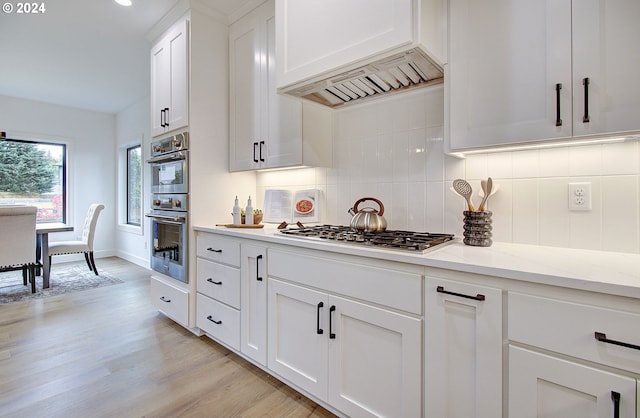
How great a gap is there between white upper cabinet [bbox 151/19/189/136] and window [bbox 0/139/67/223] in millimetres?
3784

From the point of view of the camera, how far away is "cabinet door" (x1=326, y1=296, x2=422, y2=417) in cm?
117

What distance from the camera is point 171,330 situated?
8.21ft

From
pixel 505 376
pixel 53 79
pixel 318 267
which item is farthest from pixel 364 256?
pixel 53 79

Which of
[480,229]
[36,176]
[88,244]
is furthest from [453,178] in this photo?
[36,176]

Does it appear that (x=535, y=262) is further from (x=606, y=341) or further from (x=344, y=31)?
(x=344, y=31)

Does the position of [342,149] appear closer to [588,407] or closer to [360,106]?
[360,106]

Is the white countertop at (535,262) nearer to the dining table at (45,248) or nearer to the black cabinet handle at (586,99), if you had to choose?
the black cabinet handle at (586,99)

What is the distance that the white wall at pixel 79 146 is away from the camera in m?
4.76

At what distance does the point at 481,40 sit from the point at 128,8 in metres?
2.70

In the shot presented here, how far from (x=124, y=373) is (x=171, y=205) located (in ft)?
3.92

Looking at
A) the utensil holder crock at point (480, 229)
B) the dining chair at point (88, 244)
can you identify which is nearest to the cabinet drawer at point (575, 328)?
the utensil holder crock at point (480, 229)

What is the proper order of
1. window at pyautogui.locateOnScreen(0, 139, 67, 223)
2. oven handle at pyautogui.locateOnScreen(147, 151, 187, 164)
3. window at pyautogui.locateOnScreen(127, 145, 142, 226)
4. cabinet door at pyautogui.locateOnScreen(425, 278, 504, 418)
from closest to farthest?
cabinet door at pyautogui.locateOnScreen(425, 278, 504, 418) < oven handle at pyautogui.locateOnScreen(147, 151, 187, 164) < window at pyautogui.locateOnScreen(0, 139, 67, 223) < window at pyautogui.locateOnScreen(127, 145, 142, 226)

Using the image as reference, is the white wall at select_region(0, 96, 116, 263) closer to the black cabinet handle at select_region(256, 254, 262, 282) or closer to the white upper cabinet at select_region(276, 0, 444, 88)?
the black cabinet handle at select_region(256, 254, 262, 282)

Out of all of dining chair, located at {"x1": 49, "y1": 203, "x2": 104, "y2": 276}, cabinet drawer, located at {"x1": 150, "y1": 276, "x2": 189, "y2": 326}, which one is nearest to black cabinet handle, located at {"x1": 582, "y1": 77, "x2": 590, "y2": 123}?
cabinet drawer, located at {"x1": 150, "y1": 276, "x2": 189, "y2": 326}
